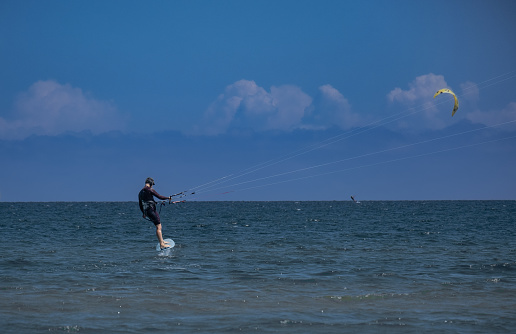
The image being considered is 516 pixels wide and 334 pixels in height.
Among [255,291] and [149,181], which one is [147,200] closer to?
[149,181]

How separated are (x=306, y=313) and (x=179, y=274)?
5351mm

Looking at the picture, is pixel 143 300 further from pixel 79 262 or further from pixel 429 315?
pixel 79 262

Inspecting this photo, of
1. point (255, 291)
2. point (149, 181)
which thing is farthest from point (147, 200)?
point (255, 291)

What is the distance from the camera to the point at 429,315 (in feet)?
30.8

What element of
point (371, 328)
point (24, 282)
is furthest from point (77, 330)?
point (24, 282)

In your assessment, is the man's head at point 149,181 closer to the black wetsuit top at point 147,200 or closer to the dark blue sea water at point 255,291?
the black wetsuit top at point 147,200

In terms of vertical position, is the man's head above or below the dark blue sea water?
above

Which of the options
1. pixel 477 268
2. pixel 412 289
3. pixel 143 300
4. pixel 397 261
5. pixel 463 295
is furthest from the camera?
pixel 397 261

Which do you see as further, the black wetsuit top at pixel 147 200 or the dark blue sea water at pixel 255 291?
the black wetsuit top at pixel 147 200

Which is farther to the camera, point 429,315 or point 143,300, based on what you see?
point 143,300

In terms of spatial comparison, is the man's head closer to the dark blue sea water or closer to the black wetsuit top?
the black wetsuit top

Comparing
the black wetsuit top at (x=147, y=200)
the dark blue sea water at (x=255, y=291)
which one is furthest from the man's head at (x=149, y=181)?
the dark blue sea water at (x=255, y=291)

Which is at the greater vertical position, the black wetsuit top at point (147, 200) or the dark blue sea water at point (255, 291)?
the black wetsuit top at point (147, 200)

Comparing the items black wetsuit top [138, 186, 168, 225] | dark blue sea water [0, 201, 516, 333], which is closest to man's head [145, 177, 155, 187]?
black wetsuit top [138, 186, 168, 225]
